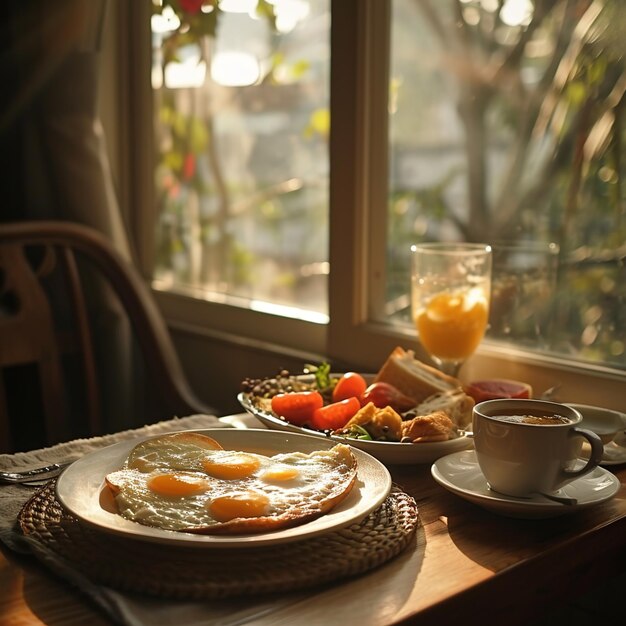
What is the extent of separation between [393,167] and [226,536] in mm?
1107

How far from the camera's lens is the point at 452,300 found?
143 cm

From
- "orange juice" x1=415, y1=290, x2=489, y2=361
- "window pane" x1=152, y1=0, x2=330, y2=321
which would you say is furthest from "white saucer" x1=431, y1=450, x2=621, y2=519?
"window pane" x1=152, y1=0, x2=330, y2=321

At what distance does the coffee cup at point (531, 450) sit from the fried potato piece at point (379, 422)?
0.17 m

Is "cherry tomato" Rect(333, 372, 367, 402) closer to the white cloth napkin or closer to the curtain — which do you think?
the white cloth napkin

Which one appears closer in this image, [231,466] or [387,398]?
[231,466]

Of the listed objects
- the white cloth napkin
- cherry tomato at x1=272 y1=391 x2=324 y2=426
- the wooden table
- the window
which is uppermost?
the window

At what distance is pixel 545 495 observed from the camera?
93cm

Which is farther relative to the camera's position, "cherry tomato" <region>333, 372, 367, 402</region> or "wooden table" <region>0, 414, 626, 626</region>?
"cherry tomato" <region>333, 372, 367, 402</region>

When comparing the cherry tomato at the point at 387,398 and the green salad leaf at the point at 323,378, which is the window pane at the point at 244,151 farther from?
the cherry tomato at the point at 387,398

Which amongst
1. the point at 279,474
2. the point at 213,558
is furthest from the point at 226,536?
the point at 279,474

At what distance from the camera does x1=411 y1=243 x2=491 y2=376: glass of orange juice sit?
1.42 meters

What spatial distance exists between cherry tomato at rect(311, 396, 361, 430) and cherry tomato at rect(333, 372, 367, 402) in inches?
3.0

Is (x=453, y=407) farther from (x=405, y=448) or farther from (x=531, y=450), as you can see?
(x=531, y=450)

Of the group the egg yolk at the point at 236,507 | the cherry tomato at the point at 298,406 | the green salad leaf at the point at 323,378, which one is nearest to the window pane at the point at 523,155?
the green salad leaf at the point at 323,378
